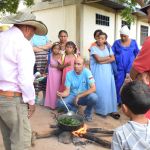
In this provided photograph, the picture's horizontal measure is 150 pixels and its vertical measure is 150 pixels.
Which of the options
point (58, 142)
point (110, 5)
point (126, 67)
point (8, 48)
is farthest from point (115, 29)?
point (8, 48)

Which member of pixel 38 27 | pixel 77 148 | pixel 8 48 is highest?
pixel 38 27

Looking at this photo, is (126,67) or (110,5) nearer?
(126,67)

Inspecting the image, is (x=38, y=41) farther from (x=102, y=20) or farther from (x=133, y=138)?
(x=102, y=20)

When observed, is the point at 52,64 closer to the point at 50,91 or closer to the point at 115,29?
the point at 50,91

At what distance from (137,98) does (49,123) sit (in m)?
4.08

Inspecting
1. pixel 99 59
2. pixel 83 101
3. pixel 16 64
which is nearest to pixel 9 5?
pixel 99 59

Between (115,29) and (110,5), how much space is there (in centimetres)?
154

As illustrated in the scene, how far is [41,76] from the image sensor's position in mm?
7289

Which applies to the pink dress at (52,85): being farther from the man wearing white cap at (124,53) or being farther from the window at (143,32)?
the window at (143,32)

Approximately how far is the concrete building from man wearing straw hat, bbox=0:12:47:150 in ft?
41.4

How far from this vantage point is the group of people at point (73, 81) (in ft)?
7.11

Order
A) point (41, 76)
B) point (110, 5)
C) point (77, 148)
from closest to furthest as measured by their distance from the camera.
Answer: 1. point (77, 148)
2. point (41, 76)
3. point (110, 5)

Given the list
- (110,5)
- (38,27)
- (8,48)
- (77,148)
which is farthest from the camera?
(110,5)

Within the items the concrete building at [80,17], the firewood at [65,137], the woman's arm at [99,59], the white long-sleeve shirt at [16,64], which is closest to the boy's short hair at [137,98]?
the white long-sleeve shirt at [16,64]
